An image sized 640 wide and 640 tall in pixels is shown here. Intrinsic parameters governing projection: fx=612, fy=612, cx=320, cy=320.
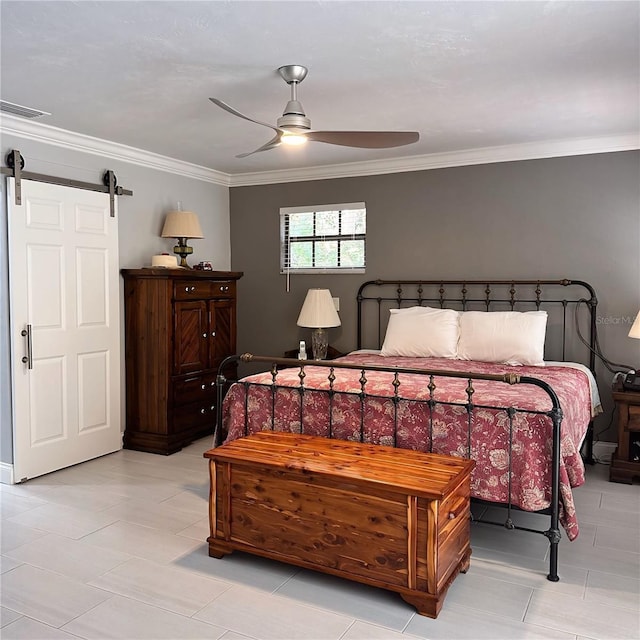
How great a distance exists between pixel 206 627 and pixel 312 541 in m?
0.57

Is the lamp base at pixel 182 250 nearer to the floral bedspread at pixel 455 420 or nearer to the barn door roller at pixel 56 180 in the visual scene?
the barn door roller at pixel 56 180

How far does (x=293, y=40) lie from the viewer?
266cm

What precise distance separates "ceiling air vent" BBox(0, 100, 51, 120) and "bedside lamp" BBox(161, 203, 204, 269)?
55.6 inches

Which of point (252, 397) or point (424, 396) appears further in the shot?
point (252, 397)

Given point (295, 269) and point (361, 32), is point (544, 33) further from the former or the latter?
point (295, 269)

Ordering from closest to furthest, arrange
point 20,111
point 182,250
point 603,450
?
point 20,111
point 603,450
point 182,250

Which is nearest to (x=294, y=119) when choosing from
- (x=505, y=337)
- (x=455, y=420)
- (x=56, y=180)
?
(x=455, y=420)

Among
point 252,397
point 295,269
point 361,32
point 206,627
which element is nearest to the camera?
point 206,627

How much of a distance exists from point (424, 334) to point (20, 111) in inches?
124

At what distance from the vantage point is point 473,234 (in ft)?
16.6

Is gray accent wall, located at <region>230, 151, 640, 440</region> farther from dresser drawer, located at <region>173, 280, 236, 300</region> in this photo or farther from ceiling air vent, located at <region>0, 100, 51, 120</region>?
ceiling air vent, located at <region>0, 100, 51, 120</region>

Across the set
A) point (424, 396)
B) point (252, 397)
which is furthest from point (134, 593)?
point (424, 396)

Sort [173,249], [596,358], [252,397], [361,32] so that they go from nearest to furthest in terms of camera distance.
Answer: [361,32] < [252,397] < [596,358] < [173,249]

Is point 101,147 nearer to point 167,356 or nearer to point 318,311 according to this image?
point 167,356
